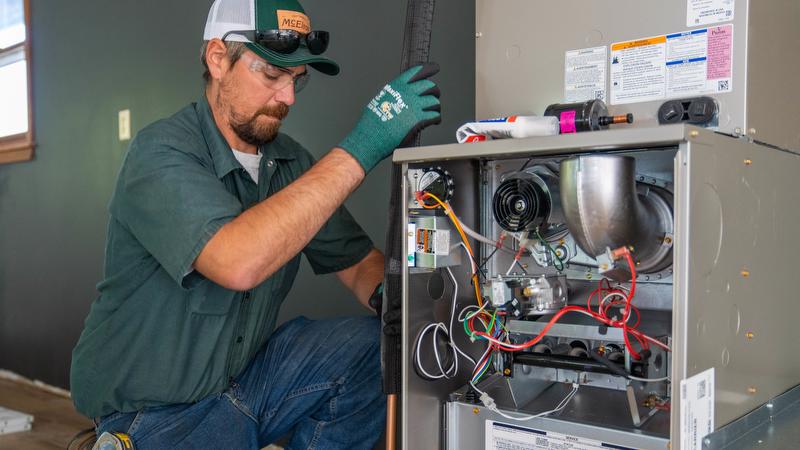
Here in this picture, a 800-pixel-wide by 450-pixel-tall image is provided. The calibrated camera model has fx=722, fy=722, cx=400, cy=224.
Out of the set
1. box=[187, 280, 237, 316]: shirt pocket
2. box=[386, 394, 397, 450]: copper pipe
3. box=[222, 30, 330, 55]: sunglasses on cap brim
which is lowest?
box=[386, 394, 397, 450]: copper pipe

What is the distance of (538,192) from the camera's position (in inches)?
42.2

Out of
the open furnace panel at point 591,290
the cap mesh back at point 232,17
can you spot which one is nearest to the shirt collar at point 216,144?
the cap mesh back at point 232,17

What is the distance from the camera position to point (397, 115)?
1171 mm

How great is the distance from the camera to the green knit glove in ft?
3.81

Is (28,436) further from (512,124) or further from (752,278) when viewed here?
(752,278)

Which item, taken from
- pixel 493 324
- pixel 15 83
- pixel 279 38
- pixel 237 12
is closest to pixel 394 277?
pixel 493 324

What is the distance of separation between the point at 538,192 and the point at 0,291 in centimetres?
320

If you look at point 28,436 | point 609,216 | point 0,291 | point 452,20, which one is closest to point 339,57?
point 452,20

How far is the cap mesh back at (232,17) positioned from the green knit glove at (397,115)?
35cm

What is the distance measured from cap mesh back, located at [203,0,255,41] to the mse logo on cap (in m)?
0.05

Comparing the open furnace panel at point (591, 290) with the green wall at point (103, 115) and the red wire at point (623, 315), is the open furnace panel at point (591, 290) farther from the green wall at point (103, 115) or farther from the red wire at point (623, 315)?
the green wall at point (103, 115)

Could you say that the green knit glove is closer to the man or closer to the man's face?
the man

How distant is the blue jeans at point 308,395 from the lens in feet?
4.50

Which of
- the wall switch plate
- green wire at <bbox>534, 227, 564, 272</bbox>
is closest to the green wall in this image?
the wall switch plate
